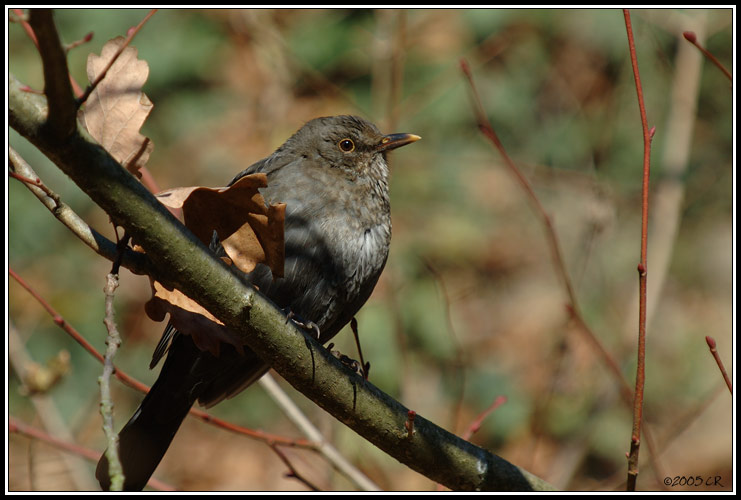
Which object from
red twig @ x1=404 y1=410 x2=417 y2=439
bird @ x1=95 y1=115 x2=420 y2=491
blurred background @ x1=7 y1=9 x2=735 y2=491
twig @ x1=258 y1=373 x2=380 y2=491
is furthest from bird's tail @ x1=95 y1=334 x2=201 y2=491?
blurred background @ x1=7 y1=9 x2=735 y2=491

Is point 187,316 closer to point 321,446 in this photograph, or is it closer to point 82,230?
point 82,230

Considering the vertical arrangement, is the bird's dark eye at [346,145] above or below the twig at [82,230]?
above

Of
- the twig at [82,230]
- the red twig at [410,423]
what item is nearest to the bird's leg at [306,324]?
the red twig at [410,423]

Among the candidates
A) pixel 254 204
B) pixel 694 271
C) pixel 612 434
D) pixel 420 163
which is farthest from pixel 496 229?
pixel 254 204

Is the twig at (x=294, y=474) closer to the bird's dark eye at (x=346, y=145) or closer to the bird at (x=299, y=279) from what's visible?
the bird at (x=299, y=279)

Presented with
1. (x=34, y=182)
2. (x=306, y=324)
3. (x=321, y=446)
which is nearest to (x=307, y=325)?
(x=306, y=324)

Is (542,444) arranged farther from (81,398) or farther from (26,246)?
(26,246)

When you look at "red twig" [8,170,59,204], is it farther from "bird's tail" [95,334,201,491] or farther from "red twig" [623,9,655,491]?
"red twig" [623,9,655,491]

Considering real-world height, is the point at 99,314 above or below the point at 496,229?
below
